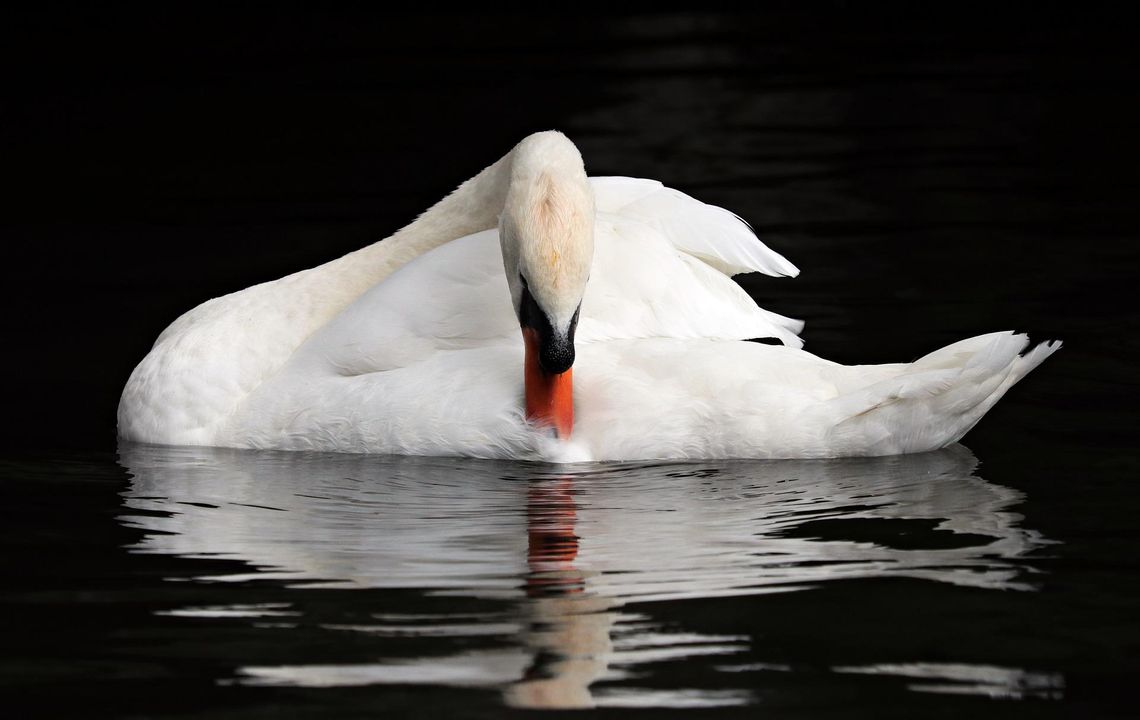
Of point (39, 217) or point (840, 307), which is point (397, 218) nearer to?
point (39, 217)

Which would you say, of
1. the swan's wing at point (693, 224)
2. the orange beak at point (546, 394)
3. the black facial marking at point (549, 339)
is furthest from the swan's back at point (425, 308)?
the black facial marking at point (549, 339)

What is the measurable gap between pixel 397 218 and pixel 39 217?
2.29 meters

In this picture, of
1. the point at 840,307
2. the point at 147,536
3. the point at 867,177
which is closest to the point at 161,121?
the point at 867,177

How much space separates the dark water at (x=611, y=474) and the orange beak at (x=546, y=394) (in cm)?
20

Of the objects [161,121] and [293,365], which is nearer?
[293,365]

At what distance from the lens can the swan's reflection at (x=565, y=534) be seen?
5.47 meters

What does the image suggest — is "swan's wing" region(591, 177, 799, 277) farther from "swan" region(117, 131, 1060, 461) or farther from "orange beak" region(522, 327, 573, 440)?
"orange beak" region(522, 327, 573, 440)

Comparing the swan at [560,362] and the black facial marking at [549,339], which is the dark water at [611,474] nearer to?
the swan at [560,362]

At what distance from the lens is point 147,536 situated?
6.86m

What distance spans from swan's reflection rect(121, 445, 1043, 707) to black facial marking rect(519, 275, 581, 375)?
0.45 m

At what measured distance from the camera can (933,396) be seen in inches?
294

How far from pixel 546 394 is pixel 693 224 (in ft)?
4.33

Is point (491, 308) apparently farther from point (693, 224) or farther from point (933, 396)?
point (933, 396)

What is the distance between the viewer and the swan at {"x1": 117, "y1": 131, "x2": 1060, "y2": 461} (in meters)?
7.38
